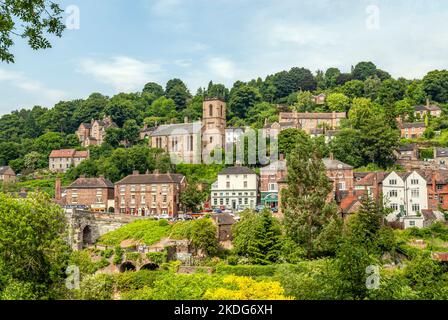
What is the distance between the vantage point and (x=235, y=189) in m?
68.6

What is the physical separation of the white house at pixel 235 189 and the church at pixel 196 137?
42.5 ft

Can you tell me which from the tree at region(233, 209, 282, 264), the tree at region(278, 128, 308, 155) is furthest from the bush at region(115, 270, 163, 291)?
the tree at region(278, 128, 308, 155)

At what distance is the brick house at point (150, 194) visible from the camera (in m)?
66.5

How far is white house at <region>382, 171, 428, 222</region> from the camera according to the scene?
5500cm

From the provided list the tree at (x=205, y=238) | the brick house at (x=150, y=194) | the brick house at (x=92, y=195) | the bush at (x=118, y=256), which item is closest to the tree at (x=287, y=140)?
the brick house at (x=150, y=194)

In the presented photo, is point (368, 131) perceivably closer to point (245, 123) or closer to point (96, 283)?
point (245, 123)

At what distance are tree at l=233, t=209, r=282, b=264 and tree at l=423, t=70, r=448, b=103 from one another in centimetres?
6663

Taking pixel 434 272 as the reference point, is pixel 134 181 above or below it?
above

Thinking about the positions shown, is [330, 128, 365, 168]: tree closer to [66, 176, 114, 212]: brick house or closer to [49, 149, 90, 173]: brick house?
[66, 176, 114, 212]: brick house

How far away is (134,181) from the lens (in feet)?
223

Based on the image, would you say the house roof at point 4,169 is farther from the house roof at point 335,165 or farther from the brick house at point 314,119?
the house roof at point 335,165
